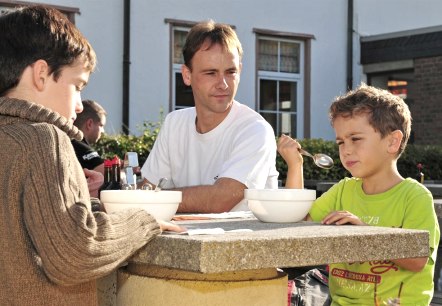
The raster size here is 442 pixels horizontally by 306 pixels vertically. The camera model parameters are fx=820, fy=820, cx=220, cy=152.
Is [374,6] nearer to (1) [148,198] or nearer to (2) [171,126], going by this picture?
(2) [171,126]

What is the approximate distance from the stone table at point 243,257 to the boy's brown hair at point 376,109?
2.97 ft

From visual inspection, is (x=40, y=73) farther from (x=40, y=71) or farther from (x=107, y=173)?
(x=107, y=173)

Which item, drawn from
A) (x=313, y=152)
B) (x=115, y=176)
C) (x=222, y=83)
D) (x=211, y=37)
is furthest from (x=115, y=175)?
(x=313, y=152)

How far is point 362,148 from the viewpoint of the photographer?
3.16 m

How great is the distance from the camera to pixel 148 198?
229 centimetres

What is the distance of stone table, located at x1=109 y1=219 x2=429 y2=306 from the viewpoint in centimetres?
187

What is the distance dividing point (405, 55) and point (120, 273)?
13480mm

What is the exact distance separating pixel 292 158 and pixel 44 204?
1.52 metres

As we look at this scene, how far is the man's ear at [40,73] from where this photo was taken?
2.21 metres

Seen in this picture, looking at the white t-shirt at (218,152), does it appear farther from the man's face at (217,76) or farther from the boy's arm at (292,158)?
the boy's arm at (292,158)

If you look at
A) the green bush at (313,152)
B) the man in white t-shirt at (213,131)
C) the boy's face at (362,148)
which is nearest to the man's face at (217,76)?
the man in white t-shirt at (213,131)

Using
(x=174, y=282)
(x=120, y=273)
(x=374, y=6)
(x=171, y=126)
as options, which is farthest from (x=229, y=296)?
(x=374, y=6)

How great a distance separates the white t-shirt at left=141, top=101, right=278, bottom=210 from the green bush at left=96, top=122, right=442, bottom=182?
216 inches

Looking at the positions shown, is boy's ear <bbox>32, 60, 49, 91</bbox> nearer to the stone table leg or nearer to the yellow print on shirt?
the stone table leg
